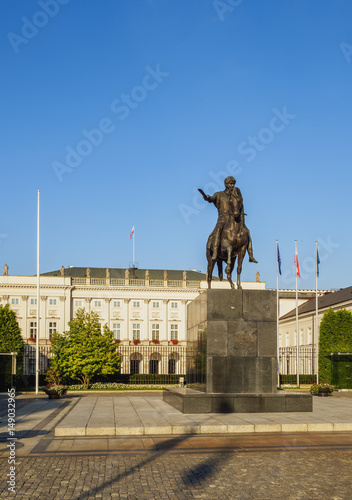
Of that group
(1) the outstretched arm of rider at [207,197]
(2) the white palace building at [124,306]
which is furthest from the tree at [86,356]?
(2) the white palace building at [124,306]

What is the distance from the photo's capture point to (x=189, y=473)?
10.4 meters

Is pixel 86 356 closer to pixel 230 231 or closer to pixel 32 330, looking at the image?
pixel 230 231

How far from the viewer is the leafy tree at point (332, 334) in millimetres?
46781

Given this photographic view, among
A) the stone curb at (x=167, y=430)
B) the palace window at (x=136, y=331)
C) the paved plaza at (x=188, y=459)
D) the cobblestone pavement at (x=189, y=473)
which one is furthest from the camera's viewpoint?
the palace window at (x=136, y=331)

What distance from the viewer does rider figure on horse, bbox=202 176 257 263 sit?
19.7m

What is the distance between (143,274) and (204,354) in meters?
84.1

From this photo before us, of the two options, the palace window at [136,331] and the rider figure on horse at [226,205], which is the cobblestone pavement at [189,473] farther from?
the palace window at [136,331]

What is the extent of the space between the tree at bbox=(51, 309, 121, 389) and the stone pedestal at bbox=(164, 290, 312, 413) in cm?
2499

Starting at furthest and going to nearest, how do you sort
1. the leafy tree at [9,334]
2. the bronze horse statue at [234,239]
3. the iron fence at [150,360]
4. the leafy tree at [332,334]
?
the iron fence at [150,360] < the leafy tree at [9,334] < the leafy tree at [332,334] < the bronze horse statue at [234,239]

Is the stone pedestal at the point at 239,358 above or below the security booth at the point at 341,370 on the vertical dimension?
above

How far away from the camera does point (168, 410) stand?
19.8 meters

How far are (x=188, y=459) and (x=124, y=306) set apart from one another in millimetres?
80679

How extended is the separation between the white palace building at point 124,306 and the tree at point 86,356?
40110 millimetres

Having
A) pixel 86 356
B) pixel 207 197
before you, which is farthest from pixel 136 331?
pixel 207 197
